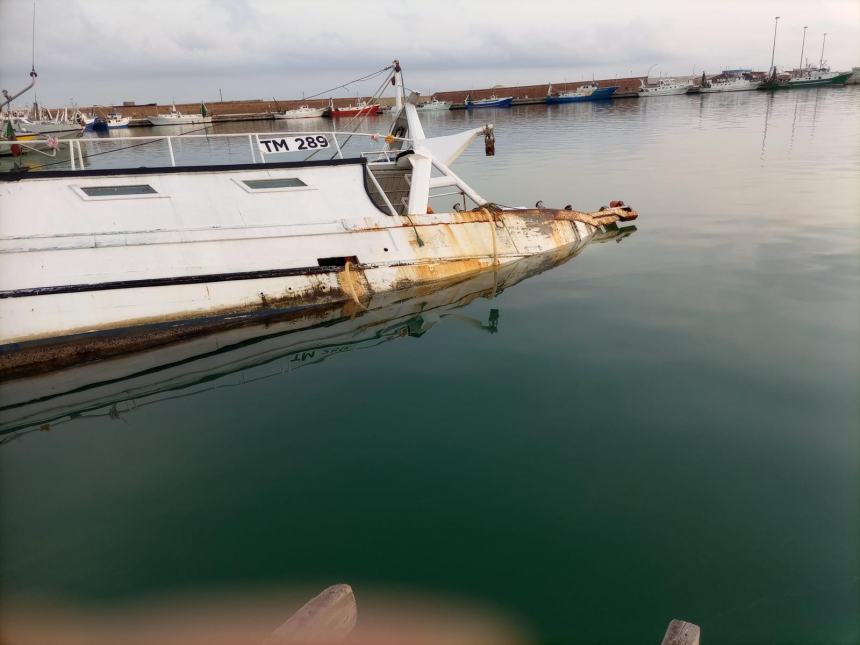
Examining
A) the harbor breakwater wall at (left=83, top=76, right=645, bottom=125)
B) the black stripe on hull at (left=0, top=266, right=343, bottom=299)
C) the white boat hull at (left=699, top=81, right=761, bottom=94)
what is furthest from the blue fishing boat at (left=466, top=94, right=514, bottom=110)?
the black stripe on hull at (left=0, top=266, right=343, bottom=299)

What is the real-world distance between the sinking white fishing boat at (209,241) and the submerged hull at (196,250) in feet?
0.07

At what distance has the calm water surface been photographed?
16.3 ft

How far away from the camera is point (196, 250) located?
1102cm

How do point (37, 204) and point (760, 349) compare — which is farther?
point (37, 204)

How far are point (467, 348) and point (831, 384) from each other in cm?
564

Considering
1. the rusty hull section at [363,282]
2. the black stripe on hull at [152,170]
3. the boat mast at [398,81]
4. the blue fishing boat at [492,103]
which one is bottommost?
the rusty hull section at [363,282]

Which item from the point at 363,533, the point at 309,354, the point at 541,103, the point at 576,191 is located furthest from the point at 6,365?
the point at 541,103

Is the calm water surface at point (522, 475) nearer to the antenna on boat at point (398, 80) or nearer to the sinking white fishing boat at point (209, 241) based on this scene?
the sinking white fishing boat at point (209, 241)

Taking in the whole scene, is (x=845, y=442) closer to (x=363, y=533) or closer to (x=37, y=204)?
(x=363, y=533)

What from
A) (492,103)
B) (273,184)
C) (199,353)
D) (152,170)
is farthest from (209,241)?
(492,103)

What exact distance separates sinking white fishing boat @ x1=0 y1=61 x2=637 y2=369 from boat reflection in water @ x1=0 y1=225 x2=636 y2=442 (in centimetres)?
21

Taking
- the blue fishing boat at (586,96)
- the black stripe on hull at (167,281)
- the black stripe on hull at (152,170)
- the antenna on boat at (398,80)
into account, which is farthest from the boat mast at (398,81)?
the blue fishing boat at (586,96)

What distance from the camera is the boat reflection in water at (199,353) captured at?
8820 mm

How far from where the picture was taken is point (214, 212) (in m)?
Result: 11.1
